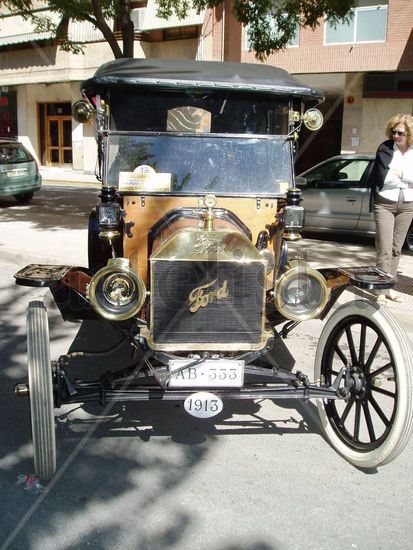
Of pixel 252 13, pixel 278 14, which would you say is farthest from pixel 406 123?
pixel 278 14

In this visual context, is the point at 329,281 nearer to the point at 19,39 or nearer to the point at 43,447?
the point at 43,447

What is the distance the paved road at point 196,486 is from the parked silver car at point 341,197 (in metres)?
6.17

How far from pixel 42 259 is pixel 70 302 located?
517 centimetres

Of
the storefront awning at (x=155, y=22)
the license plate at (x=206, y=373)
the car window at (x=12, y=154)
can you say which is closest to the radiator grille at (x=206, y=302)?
the license plate at (x=206, y=373)

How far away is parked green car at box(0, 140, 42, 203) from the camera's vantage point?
14.6m

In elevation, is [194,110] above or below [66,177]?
above

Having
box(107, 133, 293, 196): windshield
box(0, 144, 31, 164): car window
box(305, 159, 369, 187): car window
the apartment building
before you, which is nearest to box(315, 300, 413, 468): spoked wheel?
box(107, 133, 293, 196): windshield

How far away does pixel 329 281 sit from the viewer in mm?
3746

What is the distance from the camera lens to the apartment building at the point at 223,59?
18.2 metres

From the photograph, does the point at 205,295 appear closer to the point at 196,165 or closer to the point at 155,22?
the point at 196,165

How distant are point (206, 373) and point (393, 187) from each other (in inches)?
159

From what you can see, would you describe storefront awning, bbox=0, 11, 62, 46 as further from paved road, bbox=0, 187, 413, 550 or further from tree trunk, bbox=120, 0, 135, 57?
paved road, bbox=0, 187, 413, 550

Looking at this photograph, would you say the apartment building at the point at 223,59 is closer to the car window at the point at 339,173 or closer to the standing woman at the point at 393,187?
the car window at the point at 339,173

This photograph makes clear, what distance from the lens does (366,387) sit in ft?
11.5
